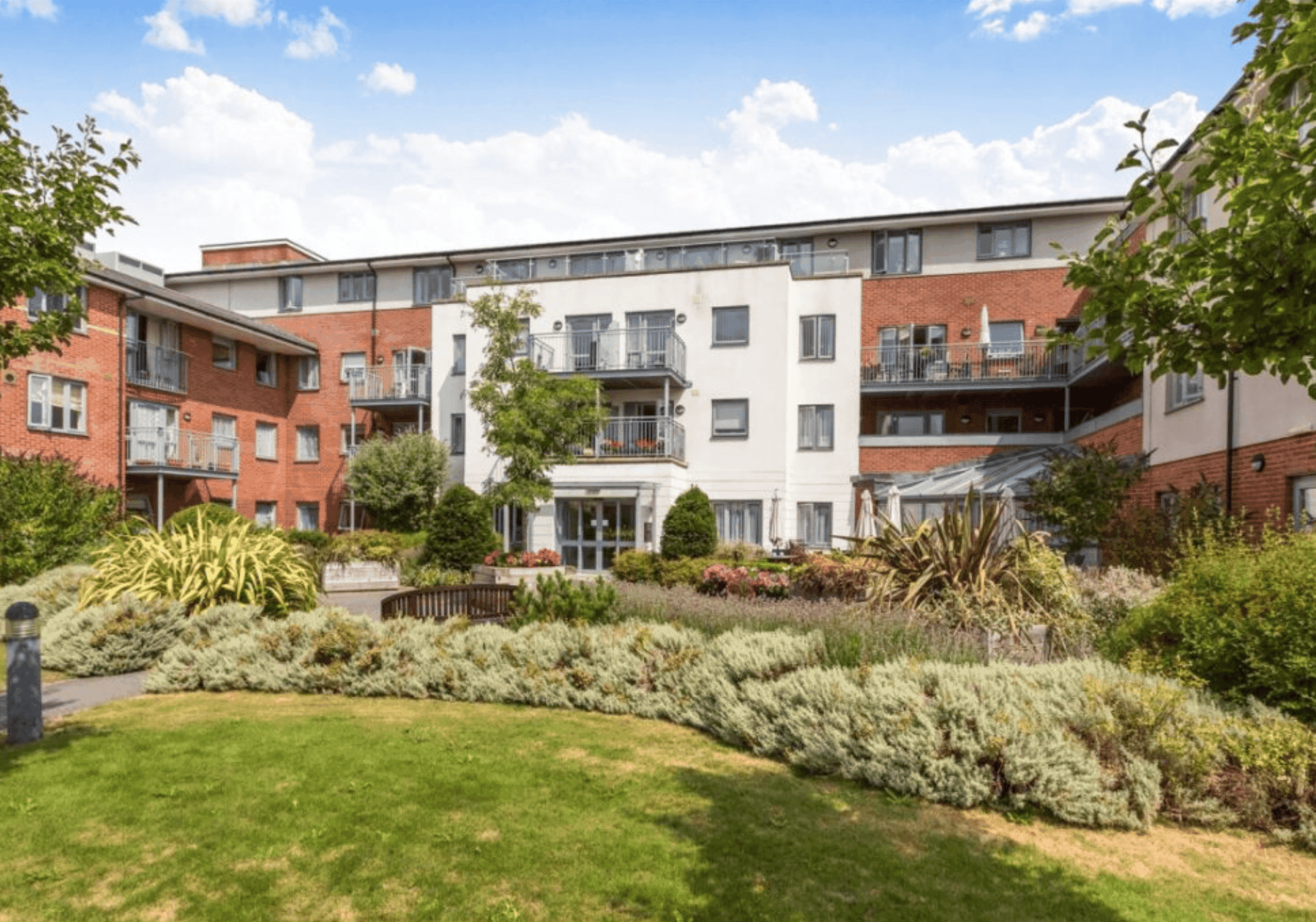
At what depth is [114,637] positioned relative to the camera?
9664 millimetres

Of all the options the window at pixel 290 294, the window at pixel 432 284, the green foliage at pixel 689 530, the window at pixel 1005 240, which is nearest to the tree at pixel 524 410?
the green foliage at pixel 689 530

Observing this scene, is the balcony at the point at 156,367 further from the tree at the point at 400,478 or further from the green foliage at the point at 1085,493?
the green foliage at the point at 1085,493

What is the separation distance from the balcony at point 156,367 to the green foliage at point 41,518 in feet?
26.2

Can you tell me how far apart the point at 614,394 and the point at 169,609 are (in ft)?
59.2

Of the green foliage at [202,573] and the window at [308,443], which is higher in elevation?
the window at [308,443]

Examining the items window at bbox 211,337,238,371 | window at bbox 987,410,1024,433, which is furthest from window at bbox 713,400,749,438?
window at bbox 211,337,238,371

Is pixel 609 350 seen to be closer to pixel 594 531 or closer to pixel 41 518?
pixel 594 531

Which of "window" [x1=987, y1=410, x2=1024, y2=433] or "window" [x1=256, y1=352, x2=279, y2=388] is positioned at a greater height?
"window" [x1=256, y1=352, x2=279, y2=388]

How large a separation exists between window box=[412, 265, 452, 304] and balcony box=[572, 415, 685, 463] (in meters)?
9.97

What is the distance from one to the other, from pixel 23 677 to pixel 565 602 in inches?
210

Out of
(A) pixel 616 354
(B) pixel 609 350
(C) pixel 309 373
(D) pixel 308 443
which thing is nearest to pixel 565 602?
(A) pixel 616 354

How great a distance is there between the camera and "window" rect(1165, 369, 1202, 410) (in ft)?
50.0

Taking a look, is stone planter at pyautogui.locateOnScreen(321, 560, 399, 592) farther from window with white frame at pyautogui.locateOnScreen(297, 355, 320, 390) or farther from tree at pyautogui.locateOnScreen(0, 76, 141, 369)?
tree at pyautogui.locateOnScreen(0, 76, 141, 369)

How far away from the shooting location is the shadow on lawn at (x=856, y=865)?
4035 mm
